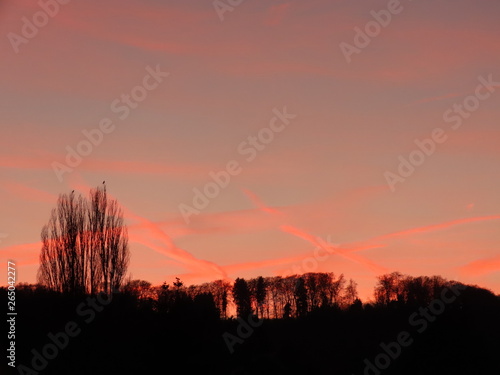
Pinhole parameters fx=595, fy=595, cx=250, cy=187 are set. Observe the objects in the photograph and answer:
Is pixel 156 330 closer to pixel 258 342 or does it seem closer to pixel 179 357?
pixel 179 357

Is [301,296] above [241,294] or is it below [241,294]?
below

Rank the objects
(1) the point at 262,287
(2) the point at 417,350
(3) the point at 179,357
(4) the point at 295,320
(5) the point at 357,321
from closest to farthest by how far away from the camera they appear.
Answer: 1. (3) the point at 179,357
2. (2) the point at 417,350
3. (5) the point at 357,321
4. (4) the point at 295,320
5. (1) the point at 262,287

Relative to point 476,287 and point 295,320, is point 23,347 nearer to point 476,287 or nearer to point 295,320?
point 295,320

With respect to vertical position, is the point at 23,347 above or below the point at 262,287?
below

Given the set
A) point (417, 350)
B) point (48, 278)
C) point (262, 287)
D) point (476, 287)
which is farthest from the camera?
point (262, 287)

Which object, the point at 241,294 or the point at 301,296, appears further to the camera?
the point at 241,294

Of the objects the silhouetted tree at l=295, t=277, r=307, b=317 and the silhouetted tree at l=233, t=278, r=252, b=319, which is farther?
the silhouetted tree at l=233, t=278, r=252, b=319

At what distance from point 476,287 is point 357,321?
40.3 meters

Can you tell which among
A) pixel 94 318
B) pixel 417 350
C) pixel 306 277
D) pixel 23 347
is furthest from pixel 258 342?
pixel 306 277

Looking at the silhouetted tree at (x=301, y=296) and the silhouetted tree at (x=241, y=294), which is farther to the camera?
the silhouetted tree at (x=241, y=294)

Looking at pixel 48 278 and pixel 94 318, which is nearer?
pixel 94 318

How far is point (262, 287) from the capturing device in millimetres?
122688

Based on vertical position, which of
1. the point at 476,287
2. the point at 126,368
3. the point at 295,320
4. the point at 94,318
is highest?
the point at 476,287

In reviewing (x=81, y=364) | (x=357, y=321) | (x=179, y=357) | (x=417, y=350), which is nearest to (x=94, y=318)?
(x=81, y=364)
